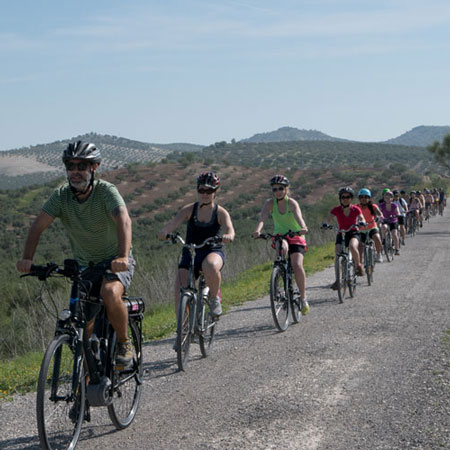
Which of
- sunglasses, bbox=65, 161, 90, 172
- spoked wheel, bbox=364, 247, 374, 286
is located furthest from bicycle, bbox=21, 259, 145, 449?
spoked wheel, bbox=364, 247, 374, 286

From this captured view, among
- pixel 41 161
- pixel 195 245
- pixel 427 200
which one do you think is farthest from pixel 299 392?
pixel 41 161

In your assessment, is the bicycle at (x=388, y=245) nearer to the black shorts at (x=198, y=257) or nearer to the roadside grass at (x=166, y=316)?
the roadside grass at (x=166, y=316)

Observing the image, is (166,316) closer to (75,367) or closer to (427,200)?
(75,367)

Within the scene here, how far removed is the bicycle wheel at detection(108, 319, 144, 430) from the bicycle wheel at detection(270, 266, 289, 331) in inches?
142

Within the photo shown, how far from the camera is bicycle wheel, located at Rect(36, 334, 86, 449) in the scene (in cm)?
433

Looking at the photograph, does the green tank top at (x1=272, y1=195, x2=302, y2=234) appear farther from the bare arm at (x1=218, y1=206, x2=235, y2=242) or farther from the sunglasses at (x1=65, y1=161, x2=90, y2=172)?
the sunglasses at (x1=65, y1=161, x2=90, y2=172)

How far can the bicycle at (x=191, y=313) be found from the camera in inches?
272

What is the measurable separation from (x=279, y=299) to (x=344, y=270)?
2.84 meters

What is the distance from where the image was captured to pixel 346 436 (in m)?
4.88

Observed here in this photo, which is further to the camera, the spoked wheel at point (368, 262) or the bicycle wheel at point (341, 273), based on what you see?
the spoked wheel at point (368, 262)

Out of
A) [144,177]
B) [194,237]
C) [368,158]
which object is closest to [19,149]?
[368,158]

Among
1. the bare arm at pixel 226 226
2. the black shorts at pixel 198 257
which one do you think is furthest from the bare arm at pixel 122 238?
the black shorts at pixel 198 257

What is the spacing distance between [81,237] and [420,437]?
2.84 m

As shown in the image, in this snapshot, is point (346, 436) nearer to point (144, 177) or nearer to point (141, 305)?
point (141, 305)
